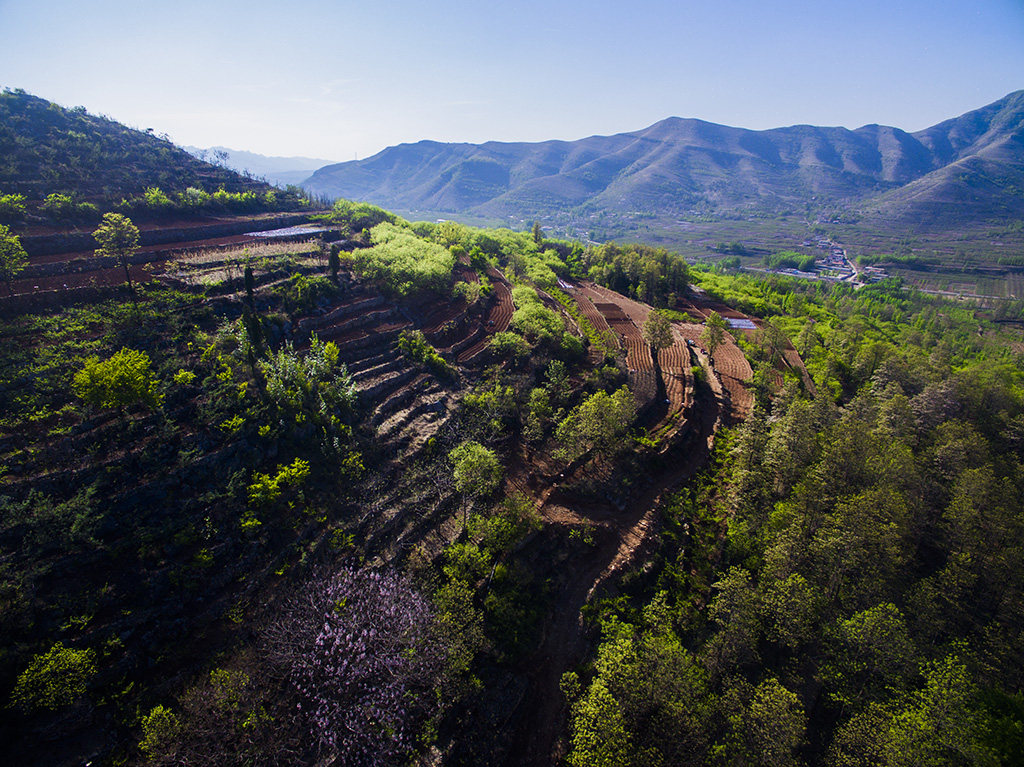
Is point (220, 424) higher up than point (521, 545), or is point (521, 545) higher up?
point (220, 424)

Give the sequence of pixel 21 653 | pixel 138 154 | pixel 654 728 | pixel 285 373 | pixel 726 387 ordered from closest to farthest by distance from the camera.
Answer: pixel 21 653
pixel 654 728
pixel 285 373
pixel 726 387
pixel 138 154

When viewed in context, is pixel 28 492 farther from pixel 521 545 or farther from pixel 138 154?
pixel 138 154

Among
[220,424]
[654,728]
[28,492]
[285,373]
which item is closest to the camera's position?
[654,728]

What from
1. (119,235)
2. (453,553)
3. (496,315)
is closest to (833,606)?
(453,553)

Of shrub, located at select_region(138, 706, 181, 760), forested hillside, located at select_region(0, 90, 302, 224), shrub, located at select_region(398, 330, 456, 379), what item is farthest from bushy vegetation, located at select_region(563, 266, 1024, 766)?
forested hillside, located at select_region(0, 90, 302, 224)

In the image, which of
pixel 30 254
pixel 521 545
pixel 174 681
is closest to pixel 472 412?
pixel 521 545

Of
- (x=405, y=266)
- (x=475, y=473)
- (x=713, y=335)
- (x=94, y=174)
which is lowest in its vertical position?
(x=475, y=473)

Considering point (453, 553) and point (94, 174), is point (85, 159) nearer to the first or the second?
point (94, 174)
